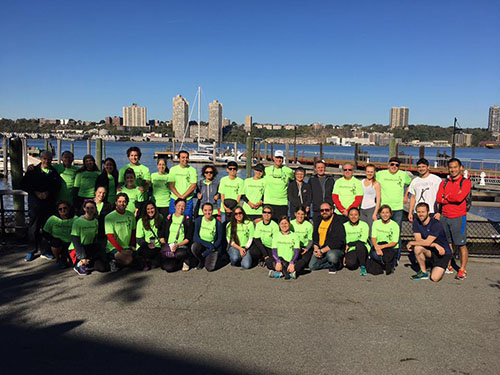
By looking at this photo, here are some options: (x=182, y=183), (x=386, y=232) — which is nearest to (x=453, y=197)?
(x=386, y=232)

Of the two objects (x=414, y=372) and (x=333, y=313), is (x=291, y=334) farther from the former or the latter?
(x=414, y=372)

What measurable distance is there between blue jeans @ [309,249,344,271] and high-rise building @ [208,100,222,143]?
390 ft

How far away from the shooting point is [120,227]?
6.66 meters

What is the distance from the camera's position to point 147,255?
6691 mm

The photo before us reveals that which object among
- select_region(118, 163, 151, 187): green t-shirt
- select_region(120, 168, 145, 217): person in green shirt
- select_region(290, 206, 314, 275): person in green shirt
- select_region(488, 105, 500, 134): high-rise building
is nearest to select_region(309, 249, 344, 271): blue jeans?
select_region(290, 206, 314, 275): person in green shirt

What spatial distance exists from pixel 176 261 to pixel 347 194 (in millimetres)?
3110

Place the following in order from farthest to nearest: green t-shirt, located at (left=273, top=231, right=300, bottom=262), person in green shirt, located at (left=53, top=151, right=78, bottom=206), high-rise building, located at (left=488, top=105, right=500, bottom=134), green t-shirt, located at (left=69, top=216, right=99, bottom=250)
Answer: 1. high-rise building, located at (left=488, top=105, right=500, bottom=134)
2. person in green shirt, located at (left=53, top=151, right=78, bottom=206)
3. green t-shirt, located at (left=273, top=231, right=300, bottom=262)
4. green t-shirt, located at (left=69, top=216, right=99, bottom=250)

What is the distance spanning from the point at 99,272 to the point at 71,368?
289 cm

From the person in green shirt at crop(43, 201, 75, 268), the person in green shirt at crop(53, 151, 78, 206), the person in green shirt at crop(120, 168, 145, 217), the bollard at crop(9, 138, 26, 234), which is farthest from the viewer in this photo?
the bollard at crop(9, 138, 26, 234)

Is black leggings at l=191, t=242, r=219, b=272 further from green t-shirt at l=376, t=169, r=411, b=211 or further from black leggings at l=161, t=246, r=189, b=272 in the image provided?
green t-shirt at l=376, t=169, r=411, b=211

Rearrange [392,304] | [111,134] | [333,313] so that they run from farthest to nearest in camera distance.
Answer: [111,134], [392,304], [333,313]

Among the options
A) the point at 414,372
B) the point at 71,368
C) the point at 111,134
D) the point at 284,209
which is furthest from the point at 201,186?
the point at 111,134

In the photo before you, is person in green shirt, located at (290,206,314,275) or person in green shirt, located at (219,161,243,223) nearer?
person in green shirt, located at (290,206,314,275)

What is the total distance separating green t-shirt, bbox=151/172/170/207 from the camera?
7.58 metres
